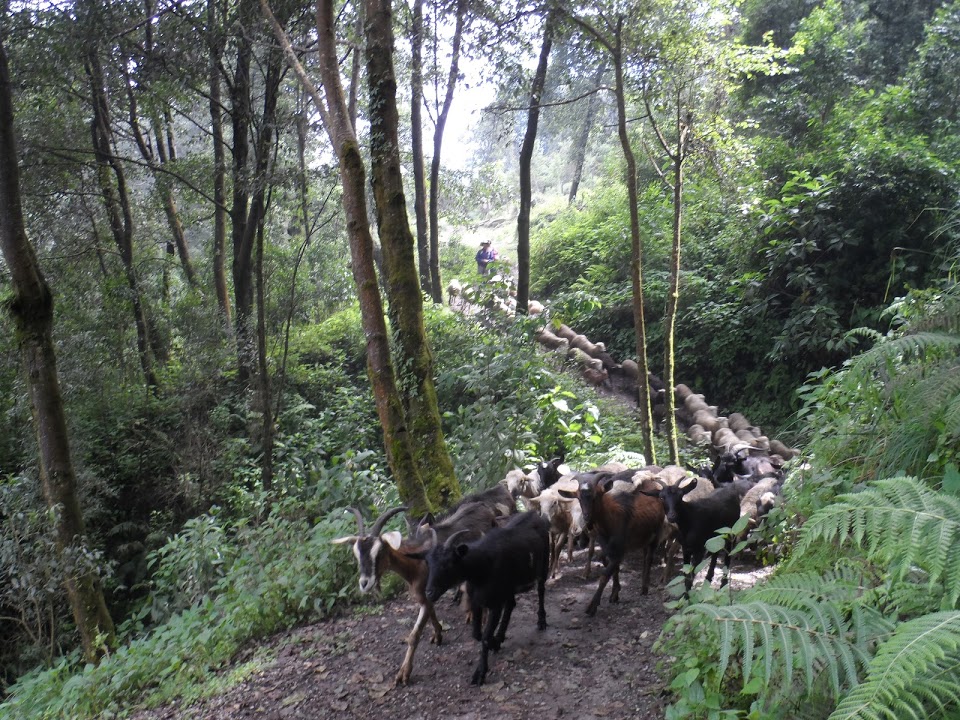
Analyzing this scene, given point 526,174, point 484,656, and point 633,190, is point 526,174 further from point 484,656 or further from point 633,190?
point 484,656

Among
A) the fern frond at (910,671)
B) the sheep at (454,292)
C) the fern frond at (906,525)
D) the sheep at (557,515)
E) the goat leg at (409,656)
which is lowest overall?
the goat leg at (409,656)

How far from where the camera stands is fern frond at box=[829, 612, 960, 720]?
7.49ft

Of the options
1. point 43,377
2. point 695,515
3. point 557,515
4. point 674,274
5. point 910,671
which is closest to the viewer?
point 910,671

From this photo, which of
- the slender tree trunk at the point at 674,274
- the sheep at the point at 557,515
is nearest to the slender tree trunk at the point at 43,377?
the sheep at the point at 557,515

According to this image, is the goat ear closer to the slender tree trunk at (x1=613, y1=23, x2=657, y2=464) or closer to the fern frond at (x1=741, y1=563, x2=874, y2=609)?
the fern frond at (x1=741, y1=563, x2=874, y2=609)

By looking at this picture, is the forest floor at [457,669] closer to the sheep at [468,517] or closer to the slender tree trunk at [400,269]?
the sheep at [468,517]

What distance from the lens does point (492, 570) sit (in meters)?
5.52

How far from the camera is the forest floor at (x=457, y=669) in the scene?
4980 mm

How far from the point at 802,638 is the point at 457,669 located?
335 centimetres

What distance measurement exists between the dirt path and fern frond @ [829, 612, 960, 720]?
2250mm

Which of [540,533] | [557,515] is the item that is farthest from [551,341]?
[540,533]

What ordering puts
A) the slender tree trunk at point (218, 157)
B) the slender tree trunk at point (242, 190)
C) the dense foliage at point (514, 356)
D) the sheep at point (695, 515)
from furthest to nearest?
the slender tree trunk at point (242, 190)
the slender tree trunk at point (218, 157)
the sheep at point (695, 515)
the dense foliage at point (514, 356)

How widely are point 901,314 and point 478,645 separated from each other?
15.8 feet

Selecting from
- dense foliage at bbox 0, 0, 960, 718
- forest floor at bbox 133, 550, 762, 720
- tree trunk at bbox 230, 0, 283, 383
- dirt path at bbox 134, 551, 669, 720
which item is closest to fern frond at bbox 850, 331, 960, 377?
dense foliage at bbox 0, 0, 960, 718
